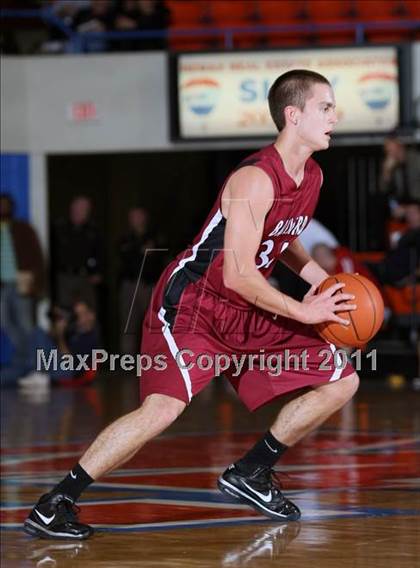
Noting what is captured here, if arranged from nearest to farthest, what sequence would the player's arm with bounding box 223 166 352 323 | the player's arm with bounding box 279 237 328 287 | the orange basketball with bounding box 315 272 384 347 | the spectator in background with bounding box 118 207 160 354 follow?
1. the player's arm with bounding box 223 166 352 323
2. the orange basketball with bounding box 315 272 384 347
3. the player's arm with bounding box 279 237 328 287
4. the spectator in background with bounding box 118 207 160 354

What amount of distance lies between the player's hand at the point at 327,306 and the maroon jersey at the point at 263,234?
34cm

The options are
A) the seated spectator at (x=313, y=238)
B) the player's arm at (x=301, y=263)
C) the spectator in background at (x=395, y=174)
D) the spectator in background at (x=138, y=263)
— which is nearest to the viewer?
the player's arm at (x=301, y=263)

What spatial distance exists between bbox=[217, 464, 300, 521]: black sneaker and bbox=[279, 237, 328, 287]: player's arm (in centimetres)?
84

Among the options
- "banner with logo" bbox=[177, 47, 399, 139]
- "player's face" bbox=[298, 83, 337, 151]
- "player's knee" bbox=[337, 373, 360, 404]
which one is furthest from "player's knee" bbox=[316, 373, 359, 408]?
"banner with logo" bbox=[177, 47, 399, 139]

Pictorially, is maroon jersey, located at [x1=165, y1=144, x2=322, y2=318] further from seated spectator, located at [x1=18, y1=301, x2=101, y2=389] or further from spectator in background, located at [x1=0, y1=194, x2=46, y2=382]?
spectator in background, located at [x1=0, y1=194, x2=46, y2=382]

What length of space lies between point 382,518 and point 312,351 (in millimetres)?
735

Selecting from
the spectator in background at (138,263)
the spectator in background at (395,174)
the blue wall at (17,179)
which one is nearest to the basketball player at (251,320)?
the spectator in background at (395,174)

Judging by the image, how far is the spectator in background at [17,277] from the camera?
46.9ft

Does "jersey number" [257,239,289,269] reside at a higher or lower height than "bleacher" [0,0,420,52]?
lower

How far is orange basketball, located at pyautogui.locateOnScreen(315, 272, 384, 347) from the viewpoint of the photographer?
533 centimetres

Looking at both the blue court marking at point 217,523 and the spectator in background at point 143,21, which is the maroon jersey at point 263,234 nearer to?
Result: the blue court marking at point 217,523

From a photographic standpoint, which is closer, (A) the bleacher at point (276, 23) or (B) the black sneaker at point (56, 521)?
(B) the black sneaker at point (56, 521)

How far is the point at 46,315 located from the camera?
1521 cm

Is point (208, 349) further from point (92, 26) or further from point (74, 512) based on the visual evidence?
point (92, 26)
